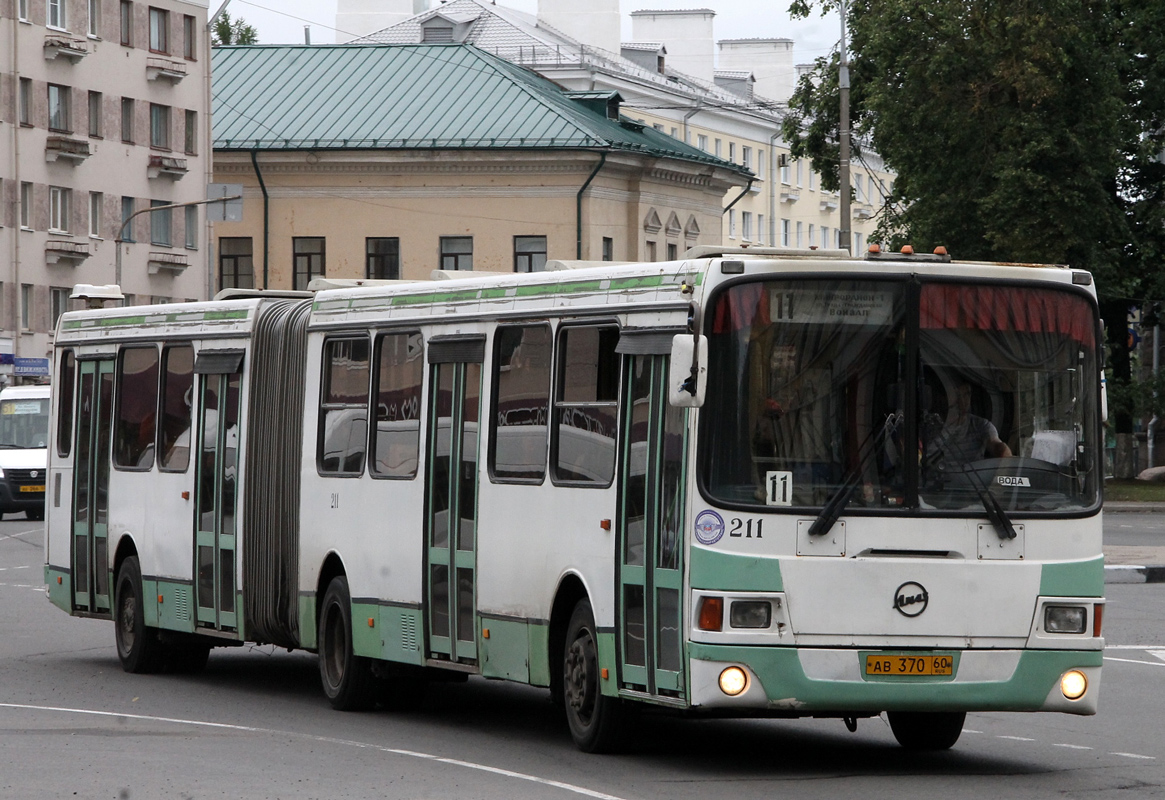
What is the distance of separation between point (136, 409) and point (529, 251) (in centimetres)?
5331

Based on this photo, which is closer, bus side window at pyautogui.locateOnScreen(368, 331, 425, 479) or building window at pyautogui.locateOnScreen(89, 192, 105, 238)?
bus side window at pyautogui.locateOnScreen(368, 331, 425, 479)

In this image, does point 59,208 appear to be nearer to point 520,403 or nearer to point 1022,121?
point 1022,121

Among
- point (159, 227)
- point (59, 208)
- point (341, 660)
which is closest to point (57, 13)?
point (59, 208)

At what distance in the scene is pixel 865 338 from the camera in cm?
1109

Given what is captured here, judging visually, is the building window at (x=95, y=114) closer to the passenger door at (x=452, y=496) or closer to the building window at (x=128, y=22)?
the building window at (x=128, y=22)

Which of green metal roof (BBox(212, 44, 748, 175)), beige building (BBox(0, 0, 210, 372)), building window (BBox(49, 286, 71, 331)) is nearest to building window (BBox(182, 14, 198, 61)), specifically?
beige building (BBox(0, 0, 210, 372))

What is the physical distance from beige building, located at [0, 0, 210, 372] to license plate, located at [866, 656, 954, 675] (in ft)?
174

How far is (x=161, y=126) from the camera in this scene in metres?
70.2

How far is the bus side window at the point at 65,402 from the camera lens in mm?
18750

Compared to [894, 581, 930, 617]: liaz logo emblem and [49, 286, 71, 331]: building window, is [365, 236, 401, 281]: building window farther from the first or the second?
[894, 581, 930, 617]: liaz logo emblem

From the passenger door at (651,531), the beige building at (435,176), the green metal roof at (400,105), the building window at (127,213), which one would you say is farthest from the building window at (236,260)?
the passenger door at (651,531)

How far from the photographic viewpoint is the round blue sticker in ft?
35.5

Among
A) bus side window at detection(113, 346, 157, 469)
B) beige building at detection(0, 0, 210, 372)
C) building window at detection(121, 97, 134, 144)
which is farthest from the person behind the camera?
building window at detection(121, 97, 134, 144)

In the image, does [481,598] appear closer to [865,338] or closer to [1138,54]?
[865,338]
